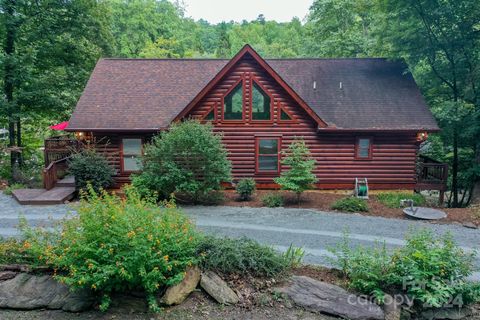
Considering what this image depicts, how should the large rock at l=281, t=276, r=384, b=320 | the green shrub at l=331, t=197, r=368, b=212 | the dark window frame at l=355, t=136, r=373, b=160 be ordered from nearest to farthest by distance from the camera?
the large rock at l=281, t=276, r=384, b=320 < the green shrub at l=331, t=197, r=368, b=212 < the dark window frame at l=355, t=136, r=373, b=160

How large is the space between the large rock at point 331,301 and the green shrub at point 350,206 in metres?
6.41

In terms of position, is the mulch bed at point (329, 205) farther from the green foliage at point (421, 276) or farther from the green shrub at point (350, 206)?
the green foliage at point (421, 276)

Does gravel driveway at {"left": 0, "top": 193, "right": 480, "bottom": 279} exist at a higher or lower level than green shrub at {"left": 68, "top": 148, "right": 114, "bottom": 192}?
lower

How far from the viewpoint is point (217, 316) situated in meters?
5.85

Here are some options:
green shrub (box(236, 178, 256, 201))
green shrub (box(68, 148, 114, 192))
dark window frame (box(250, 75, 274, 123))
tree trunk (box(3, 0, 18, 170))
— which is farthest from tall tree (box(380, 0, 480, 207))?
tree trunk (box(3, 0, 18, 170))

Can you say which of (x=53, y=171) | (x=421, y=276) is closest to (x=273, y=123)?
(x=53, y=171)

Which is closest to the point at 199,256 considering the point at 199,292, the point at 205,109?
the point at 199,292

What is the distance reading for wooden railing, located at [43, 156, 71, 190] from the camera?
13969 mm

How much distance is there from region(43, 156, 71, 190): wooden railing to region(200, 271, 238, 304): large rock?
34.4 feet

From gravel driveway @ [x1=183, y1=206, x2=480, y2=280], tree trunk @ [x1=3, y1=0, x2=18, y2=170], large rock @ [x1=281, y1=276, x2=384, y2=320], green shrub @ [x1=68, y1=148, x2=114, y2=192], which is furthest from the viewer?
tree trunk @ [x1=3, y1=0, x2=18, y2=170]

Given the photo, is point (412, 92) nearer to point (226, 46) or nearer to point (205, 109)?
point (205, 109)

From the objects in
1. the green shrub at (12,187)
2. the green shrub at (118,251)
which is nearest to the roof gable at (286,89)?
the green shrub at (12,187)

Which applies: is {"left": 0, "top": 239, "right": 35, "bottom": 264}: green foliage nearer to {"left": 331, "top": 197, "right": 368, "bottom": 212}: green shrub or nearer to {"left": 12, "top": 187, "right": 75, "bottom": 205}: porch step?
{"left": 12, "top": 187, "right": 75, "bottom": 205}: porch step

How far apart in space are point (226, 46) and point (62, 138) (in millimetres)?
39619
